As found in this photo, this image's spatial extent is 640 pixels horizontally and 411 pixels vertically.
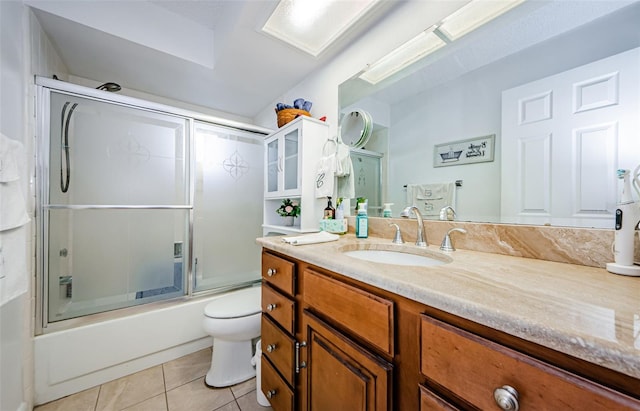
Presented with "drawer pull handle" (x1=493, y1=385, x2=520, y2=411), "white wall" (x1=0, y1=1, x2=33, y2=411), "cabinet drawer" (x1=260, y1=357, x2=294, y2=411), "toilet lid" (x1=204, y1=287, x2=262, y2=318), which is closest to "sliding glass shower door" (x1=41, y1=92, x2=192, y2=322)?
"white wall" (x1=0, y1=1, x2=33, y2=411)

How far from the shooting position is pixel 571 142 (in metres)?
0.72

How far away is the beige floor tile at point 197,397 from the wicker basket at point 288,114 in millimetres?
1715

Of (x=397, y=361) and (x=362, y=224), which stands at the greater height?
(x=362, y=224)

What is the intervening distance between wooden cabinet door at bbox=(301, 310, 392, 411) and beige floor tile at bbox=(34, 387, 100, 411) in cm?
127

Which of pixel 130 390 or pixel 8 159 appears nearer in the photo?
pixel 8 159

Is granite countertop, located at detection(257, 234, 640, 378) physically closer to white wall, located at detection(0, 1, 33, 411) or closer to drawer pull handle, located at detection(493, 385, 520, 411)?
drawer pull handle, located at detection(493, 385, 520, 411)

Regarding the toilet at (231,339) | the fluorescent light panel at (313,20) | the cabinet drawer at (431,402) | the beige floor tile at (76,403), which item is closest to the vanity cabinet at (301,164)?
the fluorescent light panel at (313,20)

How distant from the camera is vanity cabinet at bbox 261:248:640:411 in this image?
325 millimetres

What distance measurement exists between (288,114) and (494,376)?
1.63 m

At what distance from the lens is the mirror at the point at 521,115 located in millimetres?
674

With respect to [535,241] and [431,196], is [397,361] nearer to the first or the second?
[535,241]

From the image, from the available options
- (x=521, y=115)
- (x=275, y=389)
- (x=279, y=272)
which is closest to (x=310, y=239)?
(x=279, y=272)

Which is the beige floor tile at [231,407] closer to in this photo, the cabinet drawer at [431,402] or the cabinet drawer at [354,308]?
the cabinet drawer at [354,308]

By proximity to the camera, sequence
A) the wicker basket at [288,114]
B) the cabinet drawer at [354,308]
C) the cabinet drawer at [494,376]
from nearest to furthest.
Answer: the cabinet drawer at [494,376]
the cabinet drawer at [354,308]
the wicker basket at [288,114]
